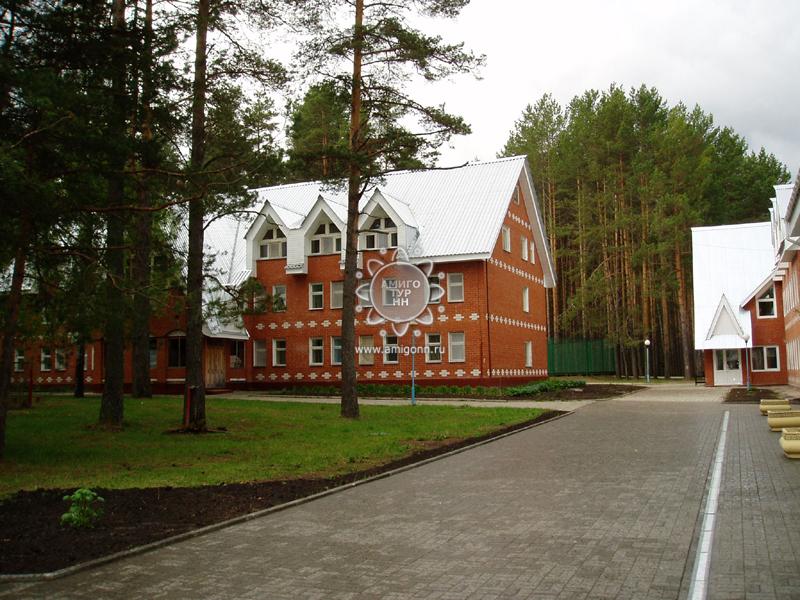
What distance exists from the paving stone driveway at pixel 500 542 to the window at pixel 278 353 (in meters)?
26.5

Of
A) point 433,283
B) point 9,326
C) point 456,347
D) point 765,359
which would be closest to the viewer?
point 9,326

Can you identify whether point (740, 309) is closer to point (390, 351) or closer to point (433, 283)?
point (433, 283)

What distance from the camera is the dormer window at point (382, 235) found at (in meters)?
35.6

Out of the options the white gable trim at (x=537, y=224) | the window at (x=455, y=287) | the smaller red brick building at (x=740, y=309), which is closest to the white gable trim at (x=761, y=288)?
the smaller red brick building at (x=740, y=309)

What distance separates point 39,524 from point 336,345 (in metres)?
29.0

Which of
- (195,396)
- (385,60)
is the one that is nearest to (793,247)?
(385,60)

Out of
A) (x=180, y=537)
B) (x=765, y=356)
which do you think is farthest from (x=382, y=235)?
(x=180, y=537)

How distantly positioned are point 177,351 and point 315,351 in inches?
258

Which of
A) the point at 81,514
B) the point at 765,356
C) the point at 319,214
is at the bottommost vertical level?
the point at 81,514

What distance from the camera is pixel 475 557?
21.4 feet

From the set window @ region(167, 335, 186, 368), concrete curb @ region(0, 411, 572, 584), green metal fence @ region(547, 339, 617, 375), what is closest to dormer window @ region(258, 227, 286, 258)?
window @ region(167, 335, 186, 368)

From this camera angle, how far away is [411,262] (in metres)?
34.6

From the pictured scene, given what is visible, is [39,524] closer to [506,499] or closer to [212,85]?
[506,499]

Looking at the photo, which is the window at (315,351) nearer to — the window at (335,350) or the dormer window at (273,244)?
the window at (335,350)
